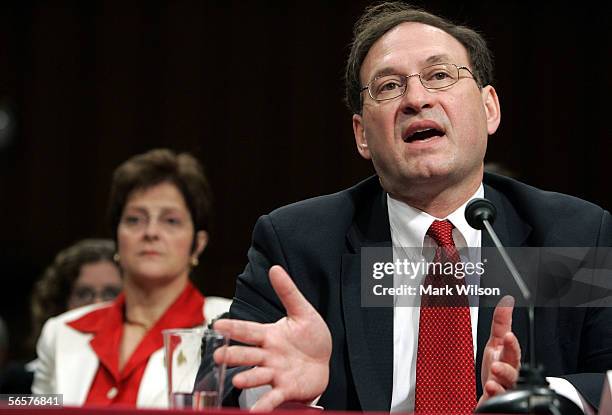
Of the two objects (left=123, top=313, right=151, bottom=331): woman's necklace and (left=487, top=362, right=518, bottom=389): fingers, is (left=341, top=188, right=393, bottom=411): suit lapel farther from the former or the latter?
(left=123, top=313, right=151, bottom=331): woman's necklace

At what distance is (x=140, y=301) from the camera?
3051 mm

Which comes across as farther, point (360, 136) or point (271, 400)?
point (360, 136)

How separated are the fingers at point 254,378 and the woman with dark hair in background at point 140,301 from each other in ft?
4.51

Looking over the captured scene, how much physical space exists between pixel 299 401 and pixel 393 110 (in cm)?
73

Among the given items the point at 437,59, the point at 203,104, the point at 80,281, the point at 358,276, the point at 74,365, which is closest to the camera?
the point at 358,276

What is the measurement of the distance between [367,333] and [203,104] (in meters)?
3.52

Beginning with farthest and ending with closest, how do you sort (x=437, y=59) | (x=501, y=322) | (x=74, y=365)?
(x=74, y=365) < (x=437, y=59) < (x=501, y=322)

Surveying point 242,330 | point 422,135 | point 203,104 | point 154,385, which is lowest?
point 154,385

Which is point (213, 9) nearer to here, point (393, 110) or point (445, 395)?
point (393, 110)

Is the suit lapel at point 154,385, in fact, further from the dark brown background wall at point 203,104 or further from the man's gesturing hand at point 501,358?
the dark brown background wall at point 203,104

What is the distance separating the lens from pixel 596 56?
4.75m

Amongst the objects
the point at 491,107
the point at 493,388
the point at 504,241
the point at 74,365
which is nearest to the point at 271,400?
the point at 493,388

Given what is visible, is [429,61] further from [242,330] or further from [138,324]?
[138,324]

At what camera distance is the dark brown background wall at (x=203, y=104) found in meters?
4.94
